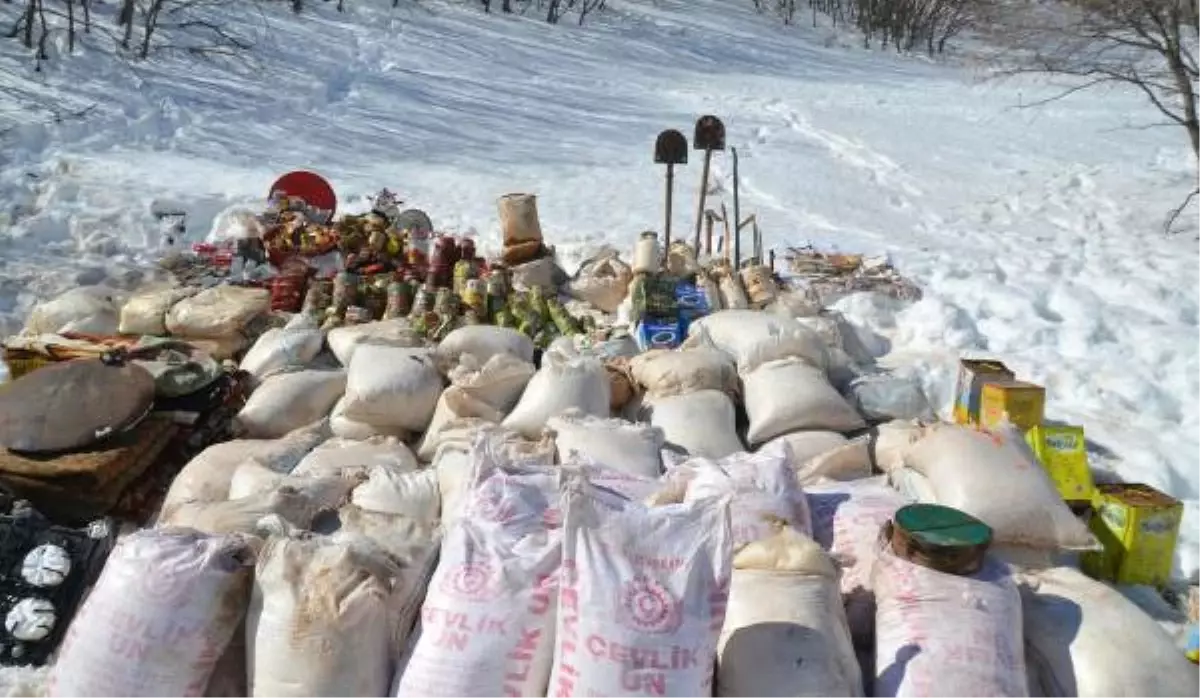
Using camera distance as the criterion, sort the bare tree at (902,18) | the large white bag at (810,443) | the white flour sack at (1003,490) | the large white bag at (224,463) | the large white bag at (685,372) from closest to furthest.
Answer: the white flour sack at (1003,490) < the large white bag at (224,463) < the large white bag at (810,443) < the large white bag at (685,372) < the bare tree at (902,18)

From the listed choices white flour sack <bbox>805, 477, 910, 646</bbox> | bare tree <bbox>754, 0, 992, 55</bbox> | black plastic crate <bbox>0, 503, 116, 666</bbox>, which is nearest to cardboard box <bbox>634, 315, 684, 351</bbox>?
white flour sack <bbox>805, 477, 910, 646</bbox>

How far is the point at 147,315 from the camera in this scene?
193 inches

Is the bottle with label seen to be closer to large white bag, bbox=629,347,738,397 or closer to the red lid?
large white bag, bbox=629,347,738,397

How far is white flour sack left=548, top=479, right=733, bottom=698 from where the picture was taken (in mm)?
2053

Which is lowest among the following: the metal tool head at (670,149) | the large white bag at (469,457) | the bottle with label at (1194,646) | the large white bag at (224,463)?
the large white bag at (224,463)

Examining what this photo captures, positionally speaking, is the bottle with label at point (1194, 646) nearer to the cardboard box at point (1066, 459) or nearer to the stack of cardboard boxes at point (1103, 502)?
the stack of cardboard boxes at point (1103, 502)

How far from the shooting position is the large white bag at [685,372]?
3.90m

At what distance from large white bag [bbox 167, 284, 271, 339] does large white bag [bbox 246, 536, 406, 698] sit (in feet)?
8.91

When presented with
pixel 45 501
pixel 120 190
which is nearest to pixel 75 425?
pixel 45 501

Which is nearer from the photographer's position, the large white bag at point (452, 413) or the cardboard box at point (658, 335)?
the large white bag at point (452, 413)

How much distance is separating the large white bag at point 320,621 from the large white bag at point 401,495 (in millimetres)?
524

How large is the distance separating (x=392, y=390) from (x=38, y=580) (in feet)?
4.51

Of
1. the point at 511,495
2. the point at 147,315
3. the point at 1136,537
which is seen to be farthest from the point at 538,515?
the point at 147,315

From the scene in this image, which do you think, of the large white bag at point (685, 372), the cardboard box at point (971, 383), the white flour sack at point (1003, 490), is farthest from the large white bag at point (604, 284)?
the white flour sack at point (1003, 490)
